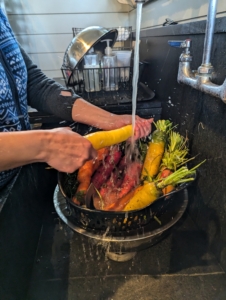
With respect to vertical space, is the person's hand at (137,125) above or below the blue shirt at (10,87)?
below

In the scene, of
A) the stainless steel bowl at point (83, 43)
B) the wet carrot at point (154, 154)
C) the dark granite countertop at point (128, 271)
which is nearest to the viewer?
the dark granite countertop at point (128, 271)

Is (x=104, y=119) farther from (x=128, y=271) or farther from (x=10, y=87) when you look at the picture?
(x=128, y=271)

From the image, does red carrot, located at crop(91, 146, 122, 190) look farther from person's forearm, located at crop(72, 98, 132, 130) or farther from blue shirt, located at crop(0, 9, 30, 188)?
blue shirt, located at crop(0, 9, 30, 188)

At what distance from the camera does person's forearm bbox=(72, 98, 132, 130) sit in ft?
2.40

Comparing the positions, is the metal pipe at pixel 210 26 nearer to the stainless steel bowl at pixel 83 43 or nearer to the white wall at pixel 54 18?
the stainless steel bowl at pixel 83 43

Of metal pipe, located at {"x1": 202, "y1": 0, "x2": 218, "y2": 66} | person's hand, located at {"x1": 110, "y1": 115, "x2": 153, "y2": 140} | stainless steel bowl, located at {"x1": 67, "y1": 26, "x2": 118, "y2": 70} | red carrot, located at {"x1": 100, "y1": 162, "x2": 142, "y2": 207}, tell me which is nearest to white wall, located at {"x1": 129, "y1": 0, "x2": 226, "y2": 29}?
metal pipe, located at {"x1": 202, "y1": 0, "x2": 218, "y2": 66}

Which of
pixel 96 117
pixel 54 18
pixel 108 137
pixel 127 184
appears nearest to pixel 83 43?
pixel 96 117

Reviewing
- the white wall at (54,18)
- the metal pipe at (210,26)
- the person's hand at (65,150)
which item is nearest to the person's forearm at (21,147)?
the person's hand at (65,150)

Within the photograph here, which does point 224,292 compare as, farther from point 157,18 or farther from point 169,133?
point 157,18

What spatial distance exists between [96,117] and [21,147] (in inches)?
14.7

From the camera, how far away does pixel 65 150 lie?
17.6 inches

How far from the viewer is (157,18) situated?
992 mm

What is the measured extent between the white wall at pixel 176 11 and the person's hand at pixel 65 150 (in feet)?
1.46

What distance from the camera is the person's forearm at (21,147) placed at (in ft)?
1.29
